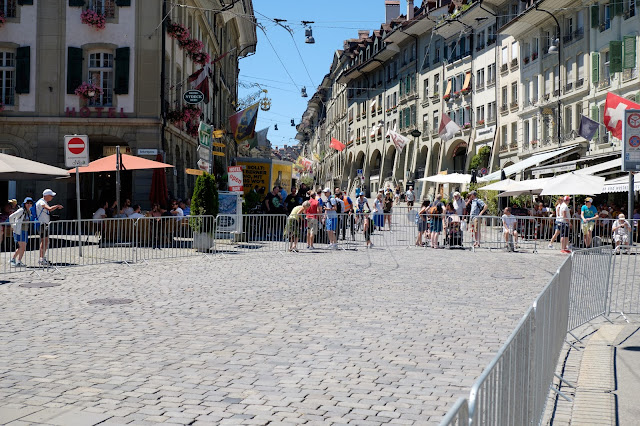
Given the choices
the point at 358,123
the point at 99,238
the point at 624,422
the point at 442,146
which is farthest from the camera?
the point at 358,123

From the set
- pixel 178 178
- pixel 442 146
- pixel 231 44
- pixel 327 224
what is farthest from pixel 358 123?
pixel 327 224

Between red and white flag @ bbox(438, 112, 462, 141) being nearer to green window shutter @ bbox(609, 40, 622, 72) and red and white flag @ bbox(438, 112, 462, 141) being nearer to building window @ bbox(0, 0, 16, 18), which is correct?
green window shutter @ bbox(609, 40, 622, 72)

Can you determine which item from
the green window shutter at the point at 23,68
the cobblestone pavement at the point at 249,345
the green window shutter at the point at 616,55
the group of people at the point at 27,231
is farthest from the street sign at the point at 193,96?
the green window shutter at the point at 616,55

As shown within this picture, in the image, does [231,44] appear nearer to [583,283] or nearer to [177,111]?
[177,111]

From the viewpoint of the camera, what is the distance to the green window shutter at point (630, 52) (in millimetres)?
33938

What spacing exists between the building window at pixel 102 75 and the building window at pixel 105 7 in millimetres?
1457

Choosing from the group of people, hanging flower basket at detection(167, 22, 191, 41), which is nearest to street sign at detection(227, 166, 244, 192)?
the group of people

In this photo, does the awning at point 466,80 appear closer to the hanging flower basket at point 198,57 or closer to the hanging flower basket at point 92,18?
the hanging flower basket at point 198,57

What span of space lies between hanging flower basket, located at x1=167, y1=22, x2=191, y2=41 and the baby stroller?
13.8 meters

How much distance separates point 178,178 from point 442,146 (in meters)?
31.2

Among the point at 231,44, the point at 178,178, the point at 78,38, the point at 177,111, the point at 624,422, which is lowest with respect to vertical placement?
the point at 624,422

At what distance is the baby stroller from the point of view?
24.5 metres

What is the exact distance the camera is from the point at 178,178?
114 feet

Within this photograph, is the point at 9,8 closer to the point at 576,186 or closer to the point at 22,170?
the point at 22,170
